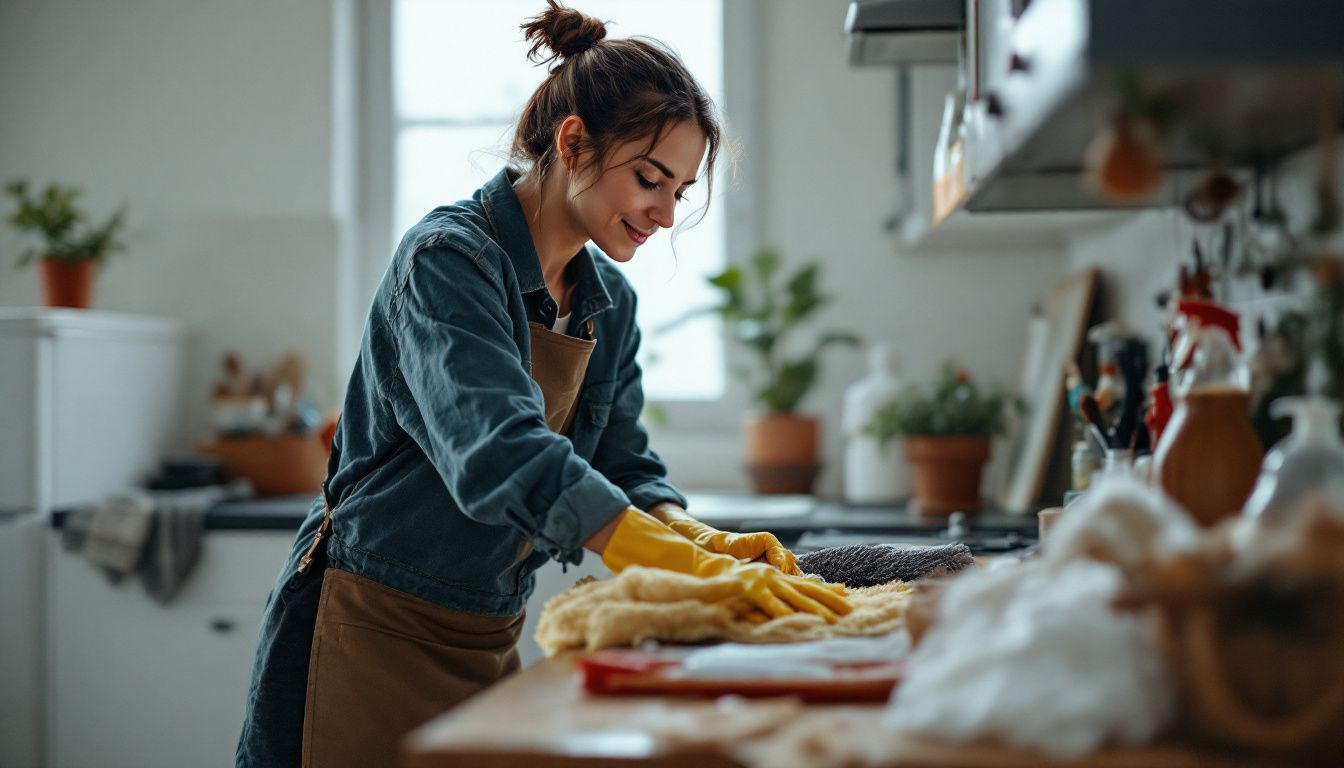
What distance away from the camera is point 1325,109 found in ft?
2.76

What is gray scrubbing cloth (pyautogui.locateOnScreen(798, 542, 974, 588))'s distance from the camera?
52.2 inches

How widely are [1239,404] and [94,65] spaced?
9.89ft

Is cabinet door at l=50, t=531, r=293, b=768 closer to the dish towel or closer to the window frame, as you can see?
the dish towel

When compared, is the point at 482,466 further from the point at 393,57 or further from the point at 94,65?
the point at 94,65

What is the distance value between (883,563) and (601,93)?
625 millimetres

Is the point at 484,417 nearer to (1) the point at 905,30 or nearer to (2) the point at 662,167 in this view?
(2) the point at 662,167

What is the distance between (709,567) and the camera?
1133 mm

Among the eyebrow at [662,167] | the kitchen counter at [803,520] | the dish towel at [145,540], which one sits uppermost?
the eyebrow at [662,167]

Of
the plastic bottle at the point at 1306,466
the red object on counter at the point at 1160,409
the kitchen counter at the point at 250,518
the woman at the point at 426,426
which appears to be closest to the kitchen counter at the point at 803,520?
the kitchen counter at the point at 250,518

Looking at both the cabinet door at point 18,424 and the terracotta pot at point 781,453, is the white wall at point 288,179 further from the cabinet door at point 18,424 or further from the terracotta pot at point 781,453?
the cabinet door at point 18,424

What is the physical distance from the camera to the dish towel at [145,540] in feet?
8.07

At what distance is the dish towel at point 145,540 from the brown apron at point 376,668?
1.20 meters

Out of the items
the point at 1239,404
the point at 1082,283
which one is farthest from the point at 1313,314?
the point at 1082,283

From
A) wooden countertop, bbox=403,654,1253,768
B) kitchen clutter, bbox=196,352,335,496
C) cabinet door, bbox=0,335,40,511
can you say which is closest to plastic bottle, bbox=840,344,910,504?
kitchen clutter, bbox=196,352,335,496
